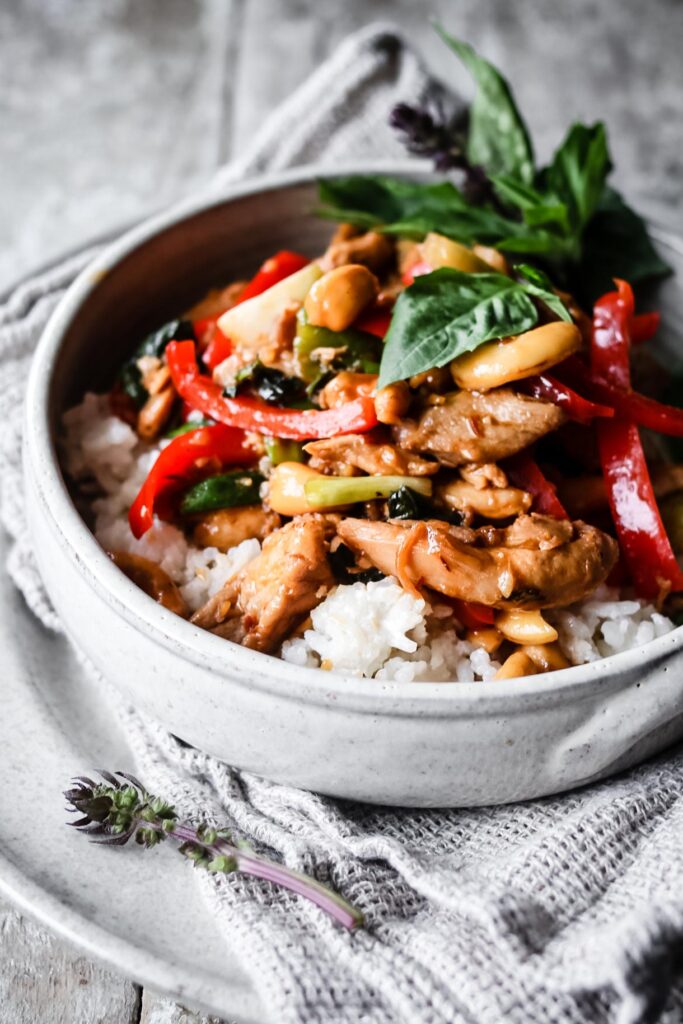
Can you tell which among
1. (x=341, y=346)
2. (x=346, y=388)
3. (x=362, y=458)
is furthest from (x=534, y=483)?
(x=341, y=346)

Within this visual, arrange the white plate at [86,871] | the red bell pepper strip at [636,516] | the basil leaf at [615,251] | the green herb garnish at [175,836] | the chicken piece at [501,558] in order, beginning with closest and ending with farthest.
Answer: the white plate at [86,871] < the green herb garnish at [175,836] < the chicken piece at [501,558] < the red bell pepper strip at [636,516] < the basil leaf at [615,251]

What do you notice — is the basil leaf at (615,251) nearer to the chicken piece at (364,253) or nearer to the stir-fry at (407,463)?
the stir-fry at (407,463)

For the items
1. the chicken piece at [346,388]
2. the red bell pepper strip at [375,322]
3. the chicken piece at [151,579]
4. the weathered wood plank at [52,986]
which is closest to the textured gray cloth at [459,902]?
the chicken piece at [151,579]

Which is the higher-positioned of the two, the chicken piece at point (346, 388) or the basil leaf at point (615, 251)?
the chicken piece at point (346, 388)

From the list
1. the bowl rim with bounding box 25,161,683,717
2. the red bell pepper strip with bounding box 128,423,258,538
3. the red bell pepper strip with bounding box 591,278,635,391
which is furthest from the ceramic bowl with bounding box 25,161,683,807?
the red bell pepper strip with bounding box 591,278,635,391

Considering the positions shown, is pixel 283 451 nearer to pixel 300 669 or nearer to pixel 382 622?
pixel 382 622

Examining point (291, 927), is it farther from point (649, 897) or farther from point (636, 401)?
point (636, 401)
